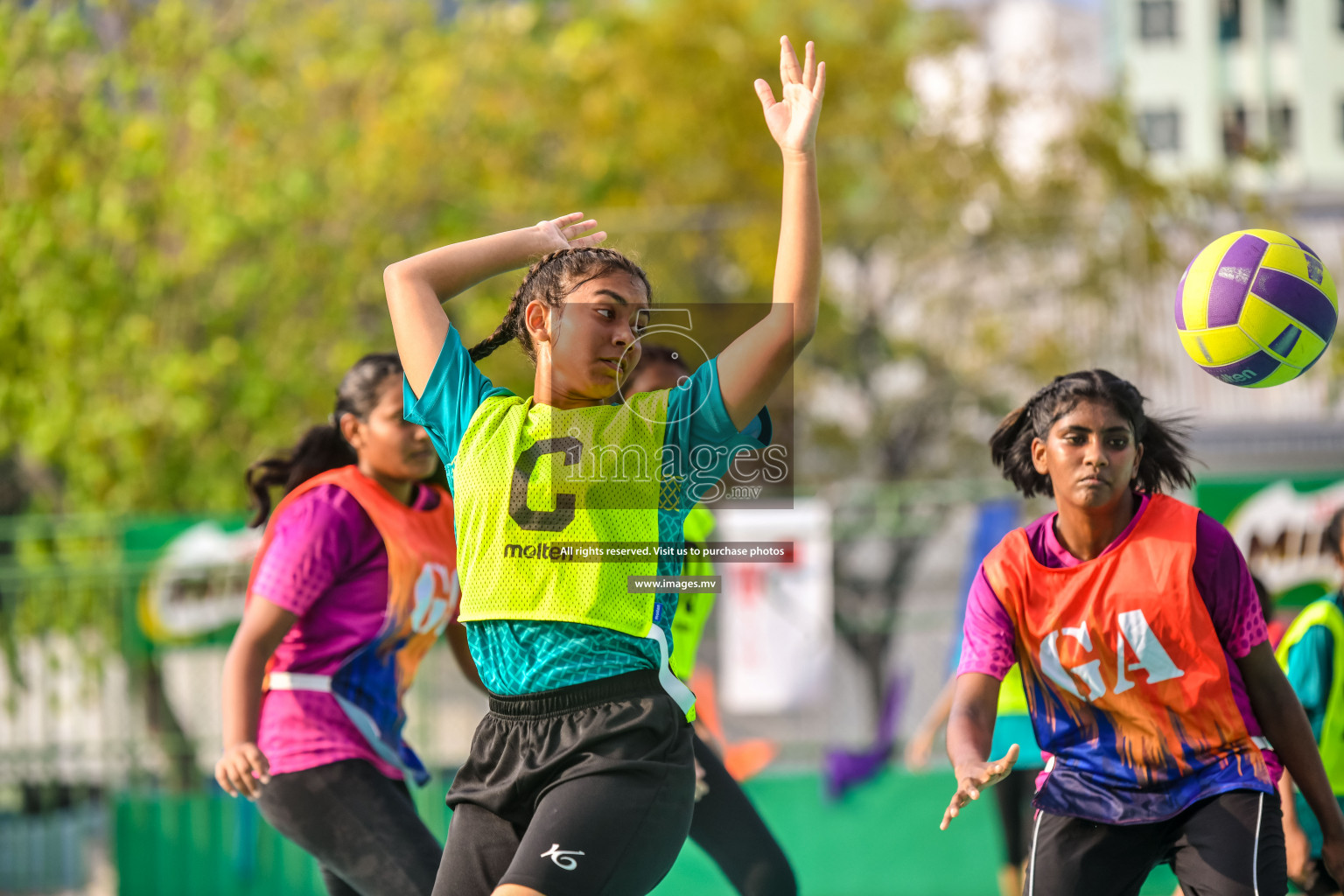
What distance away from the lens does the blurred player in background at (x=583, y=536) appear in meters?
3.01

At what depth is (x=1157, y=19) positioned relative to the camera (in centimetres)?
3250

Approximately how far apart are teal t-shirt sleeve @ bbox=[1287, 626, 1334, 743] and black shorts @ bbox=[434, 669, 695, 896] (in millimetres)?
2612

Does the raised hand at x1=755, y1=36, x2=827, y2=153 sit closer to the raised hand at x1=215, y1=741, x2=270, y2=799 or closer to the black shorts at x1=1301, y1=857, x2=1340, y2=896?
the raised hand at x1=215, y1=741, x2=270, y2=799

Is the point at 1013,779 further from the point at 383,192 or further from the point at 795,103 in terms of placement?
the point at 383,192

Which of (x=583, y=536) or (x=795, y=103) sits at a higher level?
(x=795, y=103)

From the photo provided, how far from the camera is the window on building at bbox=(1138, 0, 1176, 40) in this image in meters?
32.3

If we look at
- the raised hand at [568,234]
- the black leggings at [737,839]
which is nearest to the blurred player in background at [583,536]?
the raised hand at [568,234]

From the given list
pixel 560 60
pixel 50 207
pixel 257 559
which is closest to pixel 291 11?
pixel 560 60

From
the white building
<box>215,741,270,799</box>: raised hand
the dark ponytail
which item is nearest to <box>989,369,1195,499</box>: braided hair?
the dark ponytail

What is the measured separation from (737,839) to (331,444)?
74.7 inches

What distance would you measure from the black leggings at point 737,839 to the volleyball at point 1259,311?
1953mm

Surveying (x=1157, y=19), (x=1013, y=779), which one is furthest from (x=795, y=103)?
(x=1157, y=19)

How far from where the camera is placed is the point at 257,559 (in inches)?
174

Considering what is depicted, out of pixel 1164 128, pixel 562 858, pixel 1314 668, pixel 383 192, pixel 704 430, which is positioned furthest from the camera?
pixel 1164 128
